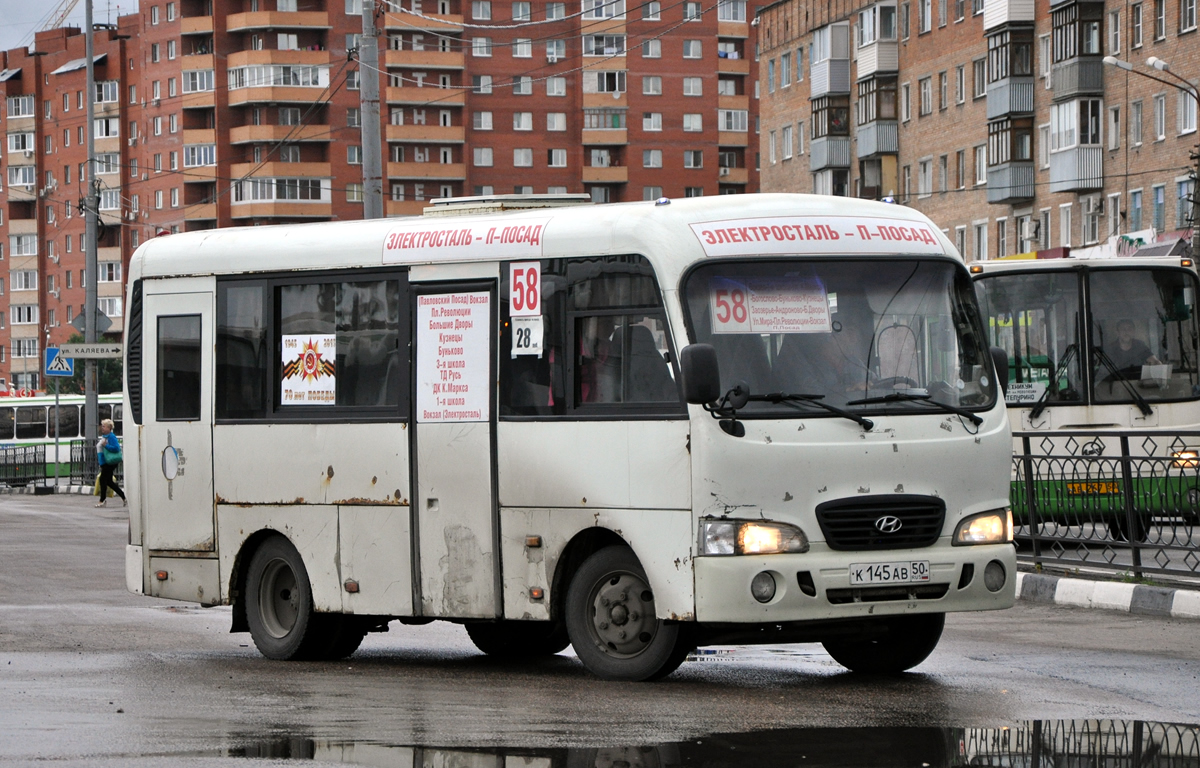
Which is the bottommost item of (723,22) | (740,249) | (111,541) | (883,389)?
(111,541)

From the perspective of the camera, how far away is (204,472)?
13906mm

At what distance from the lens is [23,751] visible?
28.4 feet

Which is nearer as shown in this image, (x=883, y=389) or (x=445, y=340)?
(x=883, y=389)

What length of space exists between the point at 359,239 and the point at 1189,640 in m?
5.81

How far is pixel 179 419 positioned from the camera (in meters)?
14.1

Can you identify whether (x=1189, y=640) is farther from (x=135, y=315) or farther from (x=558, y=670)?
(x=135, y=315)

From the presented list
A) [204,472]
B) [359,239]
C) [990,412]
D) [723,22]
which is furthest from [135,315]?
[723,22]

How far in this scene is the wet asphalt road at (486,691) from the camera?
9156mm

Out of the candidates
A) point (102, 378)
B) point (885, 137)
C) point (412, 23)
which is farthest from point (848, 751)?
point (102, 378)

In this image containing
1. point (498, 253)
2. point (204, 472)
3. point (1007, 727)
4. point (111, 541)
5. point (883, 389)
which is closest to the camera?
point (1007, 727)

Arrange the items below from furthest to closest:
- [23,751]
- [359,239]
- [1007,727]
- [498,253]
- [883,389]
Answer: [359,239], [498,253], [883,389], [1007,727], [23,751]

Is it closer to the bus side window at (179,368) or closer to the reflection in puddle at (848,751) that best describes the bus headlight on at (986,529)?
the reflection in puddle at (848,751)

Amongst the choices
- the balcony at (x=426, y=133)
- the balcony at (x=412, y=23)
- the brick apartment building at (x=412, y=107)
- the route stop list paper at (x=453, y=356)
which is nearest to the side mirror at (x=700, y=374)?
the route stop list paper at (x=453, y=356)

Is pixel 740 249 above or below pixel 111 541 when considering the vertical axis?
above
